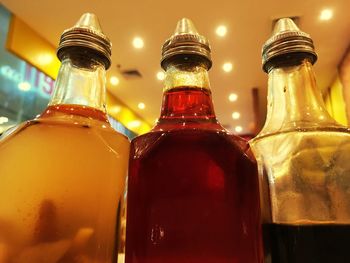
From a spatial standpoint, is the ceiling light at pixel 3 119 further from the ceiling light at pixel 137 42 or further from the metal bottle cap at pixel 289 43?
the metal bottle cap at pixel 289 43

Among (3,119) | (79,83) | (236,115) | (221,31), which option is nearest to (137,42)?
(221,31)

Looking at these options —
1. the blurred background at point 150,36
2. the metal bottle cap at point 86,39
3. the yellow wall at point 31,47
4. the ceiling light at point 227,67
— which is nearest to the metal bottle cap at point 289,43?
the metal bottle cap at point 86,39

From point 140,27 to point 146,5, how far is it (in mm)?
230

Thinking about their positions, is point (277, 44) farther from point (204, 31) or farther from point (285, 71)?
point (204, 31)

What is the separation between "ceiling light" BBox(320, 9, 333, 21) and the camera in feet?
7.09

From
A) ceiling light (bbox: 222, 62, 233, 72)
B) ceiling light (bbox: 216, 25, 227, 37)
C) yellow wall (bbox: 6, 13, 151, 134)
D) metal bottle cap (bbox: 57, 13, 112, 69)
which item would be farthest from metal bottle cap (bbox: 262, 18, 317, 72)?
ceiling light (bbox: 222, 62, 233, 72)

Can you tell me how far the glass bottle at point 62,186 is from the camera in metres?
0.20

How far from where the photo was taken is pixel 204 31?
2.35 m

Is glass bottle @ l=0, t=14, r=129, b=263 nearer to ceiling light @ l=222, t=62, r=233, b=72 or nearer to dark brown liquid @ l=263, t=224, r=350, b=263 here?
dark brown liquid @ l=263, t=224, r=350, b=263

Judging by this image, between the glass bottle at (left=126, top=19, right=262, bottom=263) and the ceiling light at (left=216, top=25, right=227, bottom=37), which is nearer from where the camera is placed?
the glass bottle at (left=126, top=19, right=262, bottom=263)

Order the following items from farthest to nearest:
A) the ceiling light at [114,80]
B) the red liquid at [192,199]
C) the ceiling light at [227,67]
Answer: the ceiling light at [114,80], the ceiling light at [227,67], the red liquid at [192,199]

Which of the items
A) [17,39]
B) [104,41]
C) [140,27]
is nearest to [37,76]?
[17,39]

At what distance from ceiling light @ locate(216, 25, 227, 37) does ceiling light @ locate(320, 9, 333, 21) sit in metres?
0.62

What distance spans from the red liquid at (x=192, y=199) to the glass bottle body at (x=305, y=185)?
→ 31mm
